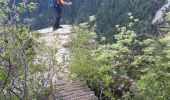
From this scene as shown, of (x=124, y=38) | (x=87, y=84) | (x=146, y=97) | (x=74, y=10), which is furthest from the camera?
(x=74, y=10)

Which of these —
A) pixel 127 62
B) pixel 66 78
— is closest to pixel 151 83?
pixel 127 62

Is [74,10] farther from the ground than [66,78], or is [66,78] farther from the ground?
[66,78]

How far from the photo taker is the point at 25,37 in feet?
25.2

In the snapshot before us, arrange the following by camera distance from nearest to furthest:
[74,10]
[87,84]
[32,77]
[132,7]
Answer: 1. [32,77]
2. [87,84]
3. [132,7]
4. [74,10]

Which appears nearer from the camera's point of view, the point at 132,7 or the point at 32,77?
the point at 32,77

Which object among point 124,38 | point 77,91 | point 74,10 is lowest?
point 74,10

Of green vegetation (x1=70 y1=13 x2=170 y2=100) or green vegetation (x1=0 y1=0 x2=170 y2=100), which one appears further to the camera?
green vegetation (x1=70 y1=13 x2=170 y2=100)

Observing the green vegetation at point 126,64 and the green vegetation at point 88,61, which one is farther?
the green vegetation at point 126,64

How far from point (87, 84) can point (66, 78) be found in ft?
1.86

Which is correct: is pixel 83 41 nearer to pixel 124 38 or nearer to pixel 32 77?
pixel 124 38

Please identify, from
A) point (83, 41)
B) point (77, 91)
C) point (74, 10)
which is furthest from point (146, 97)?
point (74, 10)

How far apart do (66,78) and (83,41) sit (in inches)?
40.1

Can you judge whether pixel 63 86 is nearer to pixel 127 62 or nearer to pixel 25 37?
pixel 127 62

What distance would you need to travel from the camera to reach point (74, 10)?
143 m
